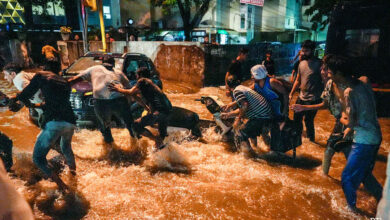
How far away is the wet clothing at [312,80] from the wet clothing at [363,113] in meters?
2.30

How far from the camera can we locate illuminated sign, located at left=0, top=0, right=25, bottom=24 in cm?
2269

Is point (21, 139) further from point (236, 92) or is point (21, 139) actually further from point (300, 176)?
point (300, 176)

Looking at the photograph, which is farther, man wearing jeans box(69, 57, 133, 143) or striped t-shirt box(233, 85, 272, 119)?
man wearing jeans box(69, 57, 133, 143)

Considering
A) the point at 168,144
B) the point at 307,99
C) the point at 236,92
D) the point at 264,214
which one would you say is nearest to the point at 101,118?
the point at 168,144

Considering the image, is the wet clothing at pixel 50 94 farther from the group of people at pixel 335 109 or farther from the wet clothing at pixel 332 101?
the wet clothing at pixel 332 101

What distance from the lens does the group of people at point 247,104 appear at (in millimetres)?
2908

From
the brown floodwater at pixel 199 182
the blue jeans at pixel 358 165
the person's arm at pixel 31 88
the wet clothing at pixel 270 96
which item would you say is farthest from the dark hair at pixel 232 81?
the person's arm at pixel 31 88

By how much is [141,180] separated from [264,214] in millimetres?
2019

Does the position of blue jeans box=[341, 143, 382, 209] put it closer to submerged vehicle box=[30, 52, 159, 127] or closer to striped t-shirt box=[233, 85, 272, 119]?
striped t-shirt box=[233, 85, 272, 119]

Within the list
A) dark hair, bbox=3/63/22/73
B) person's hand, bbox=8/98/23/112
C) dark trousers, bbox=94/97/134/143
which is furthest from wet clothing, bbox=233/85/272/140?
dark hair, bbox=3/63/22/73

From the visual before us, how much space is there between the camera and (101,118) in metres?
4.77

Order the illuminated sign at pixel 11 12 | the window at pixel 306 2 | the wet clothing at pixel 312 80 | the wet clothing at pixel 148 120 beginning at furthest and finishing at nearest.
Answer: the window at pixel 306 2 < the illuminated sign at pixel 11 12 < the wet clothing at pixel 312 80 < the wet clothing at pixel 148 120

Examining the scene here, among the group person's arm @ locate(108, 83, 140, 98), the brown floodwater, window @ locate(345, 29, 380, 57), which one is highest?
window @ locate(345, 29, 380, 57)

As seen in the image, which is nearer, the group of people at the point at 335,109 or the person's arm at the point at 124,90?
the group of people at the point at 335,109
